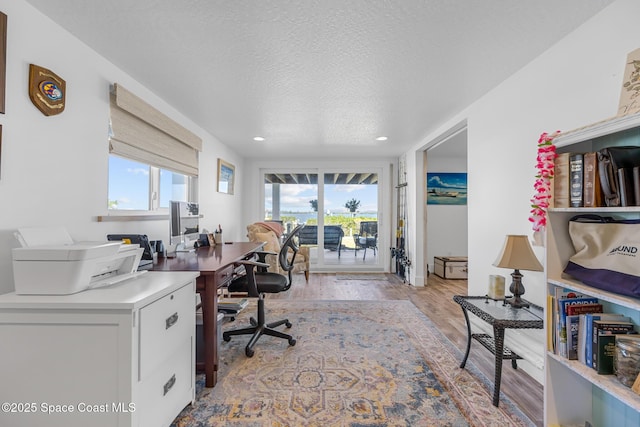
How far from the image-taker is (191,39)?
1676 mm

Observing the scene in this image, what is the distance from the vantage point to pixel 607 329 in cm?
119

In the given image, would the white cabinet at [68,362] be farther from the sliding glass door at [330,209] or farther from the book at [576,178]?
the sliding glass door at [330,209]

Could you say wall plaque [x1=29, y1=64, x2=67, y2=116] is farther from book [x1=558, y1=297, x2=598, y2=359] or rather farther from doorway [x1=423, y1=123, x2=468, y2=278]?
doorway [x1=423, y1=123, x2=468, y2=278]

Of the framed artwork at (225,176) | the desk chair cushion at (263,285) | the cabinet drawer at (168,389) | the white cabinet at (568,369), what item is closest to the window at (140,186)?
the framed artwork at (225,176)

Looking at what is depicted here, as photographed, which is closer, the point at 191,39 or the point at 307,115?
the point at 191,39

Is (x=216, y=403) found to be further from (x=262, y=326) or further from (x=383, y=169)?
(x=383, y=169)

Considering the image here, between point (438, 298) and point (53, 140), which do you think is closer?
point (53, 140)

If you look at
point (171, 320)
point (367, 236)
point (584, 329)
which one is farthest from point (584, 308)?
point (367, 236)

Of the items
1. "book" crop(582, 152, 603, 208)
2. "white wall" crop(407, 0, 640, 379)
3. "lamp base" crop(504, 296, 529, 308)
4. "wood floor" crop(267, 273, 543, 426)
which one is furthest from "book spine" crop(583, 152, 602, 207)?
"wood floor" crop(267, 273, 543, 426)

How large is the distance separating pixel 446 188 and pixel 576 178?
13.9ft

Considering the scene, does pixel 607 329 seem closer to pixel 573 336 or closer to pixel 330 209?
pixel 573 336

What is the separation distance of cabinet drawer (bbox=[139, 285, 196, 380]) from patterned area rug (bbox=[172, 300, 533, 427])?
1.63 feet

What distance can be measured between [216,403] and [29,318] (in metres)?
1.04

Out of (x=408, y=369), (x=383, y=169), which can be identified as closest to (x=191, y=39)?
(x=408, y=369)
